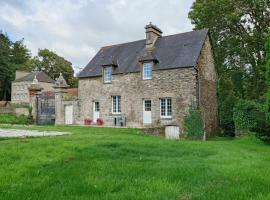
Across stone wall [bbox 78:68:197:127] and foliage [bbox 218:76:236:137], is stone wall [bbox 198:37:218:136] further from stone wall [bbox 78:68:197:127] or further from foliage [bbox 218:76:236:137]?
stone wall [bbox 78:68:197:127]

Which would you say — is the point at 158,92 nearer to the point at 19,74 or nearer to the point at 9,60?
the point at 19,74

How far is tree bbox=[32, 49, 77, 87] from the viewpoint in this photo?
226 ft

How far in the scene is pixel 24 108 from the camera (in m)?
34.6

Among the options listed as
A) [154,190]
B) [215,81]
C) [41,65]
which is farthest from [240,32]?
[41,65]

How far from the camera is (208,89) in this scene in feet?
80.7

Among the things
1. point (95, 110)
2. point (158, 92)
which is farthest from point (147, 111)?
point (95, 110)

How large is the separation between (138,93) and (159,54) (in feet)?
11.1

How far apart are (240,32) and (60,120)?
17.6 m

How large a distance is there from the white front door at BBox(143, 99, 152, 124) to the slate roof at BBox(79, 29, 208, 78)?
8.37 ft

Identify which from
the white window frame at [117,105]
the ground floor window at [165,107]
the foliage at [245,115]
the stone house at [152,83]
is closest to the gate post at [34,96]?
the stone house at [152,83]

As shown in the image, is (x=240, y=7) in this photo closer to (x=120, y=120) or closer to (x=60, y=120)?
(x=120, y=120)

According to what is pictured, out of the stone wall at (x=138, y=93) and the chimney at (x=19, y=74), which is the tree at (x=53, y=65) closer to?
the chimney at (x=19, y=74)

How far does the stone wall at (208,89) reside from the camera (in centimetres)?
2316

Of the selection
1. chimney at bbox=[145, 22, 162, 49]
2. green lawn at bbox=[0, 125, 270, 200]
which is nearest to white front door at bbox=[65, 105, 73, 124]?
chimney at bbox=[145, 22, 162, 49]
